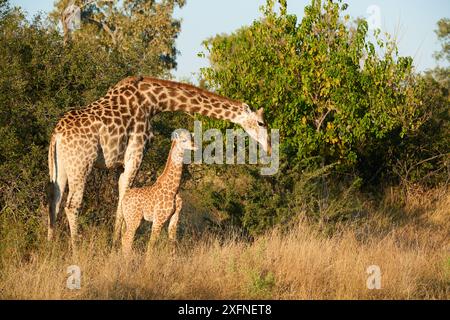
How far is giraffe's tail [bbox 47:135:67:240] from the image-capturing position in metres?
8.69

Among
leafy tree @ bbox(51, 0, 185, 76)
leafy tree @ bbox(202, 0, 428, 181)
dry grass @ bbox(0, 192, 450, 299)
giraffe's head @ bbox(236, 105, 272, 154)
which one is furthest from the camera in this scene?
leafy tree @ bbox(51, 0, 185, 76)

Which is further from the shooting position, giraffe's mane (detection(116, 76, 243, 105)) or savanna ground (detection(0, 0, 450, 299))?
giraffe's mane (detection(116, 76, 243, 105))

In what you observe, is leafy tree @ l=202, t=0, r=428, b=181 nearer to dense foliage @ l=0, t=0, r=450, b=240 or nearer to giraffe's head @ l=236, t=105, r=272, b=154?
dense foliage @ l=0, t=0, r=450, b=240

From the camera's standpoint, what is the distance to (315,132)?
481 inches

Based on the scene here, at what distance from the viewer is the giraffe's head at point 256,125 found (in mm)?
9648

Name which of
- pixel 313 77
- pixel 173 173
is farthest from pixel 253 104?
pixel 173 173

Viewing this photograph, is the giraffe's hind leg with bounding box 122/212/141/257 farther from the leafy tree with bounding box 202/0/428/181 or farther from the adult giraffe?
the leafy tree with bounding box 202/0/428/181

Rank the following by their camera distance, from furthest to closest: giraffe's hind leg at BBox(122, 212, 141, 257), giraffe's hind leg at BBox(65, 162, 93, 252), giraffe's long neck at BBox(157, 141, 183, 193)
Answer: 1. giraffe's long neck at BBox(157, 141, 183, 193)
2. giraffe's hind leg at BBox(122, 212, 141, 257)
3. giraffe's hind leg at BBox(65, 162, 93, 252)

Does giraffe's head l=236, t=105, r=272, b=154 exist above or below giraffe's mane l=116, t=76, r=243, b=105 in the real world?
below

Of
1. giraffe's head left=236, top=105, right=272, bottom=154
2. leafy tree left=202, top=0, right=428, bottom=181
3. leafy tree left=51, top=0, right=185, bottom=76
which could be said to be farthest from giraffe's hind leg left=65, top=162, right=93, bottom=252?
leafy tree left=51, top=0, right=185, bottom=76

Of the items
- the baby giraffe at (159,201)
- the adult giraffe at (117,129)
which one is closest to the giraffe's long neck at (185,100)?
the adult giraffe at (117,129)

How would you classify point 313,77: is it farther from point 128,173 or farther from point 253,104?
point 128,173

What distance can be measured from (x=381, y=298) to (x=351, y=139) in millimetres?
5014

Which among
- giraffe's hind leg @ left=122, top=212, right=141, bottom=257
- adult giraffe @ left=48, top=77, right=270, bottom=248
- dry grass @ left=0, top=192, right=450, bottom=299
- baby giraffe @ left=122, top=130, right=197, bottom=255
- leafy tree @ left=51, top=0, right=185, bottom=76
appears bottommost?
dry grass @ left=0, top=192, right=450, bottom=299
